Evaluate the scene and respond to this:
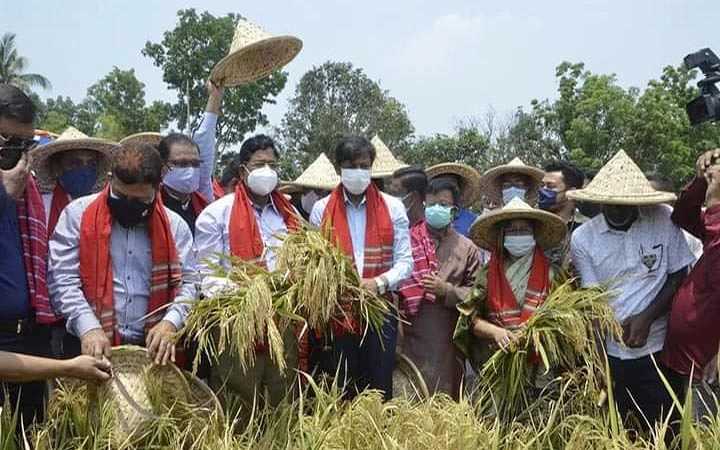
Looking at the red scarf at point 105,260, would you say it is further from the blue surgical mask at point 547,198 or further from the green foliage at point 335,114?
the green foliage at point 335,114

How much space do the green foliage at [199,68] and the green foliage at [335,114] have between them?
1.72 meters

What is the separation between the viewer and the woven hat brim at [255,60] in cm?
425

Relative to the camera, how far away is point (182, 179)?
164 inches

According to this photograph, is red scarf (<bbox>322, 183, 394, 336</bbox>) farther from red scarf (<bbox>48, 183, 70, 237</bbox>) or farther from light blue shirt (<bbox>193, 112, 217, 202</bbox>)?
red scarf (<bbox>48, 183, 70, 237</bbox>)

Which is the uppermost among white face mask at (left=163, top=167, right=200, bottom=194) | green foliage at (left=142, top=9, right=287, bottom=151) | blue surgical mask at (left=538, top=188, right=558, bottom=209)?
green foliage at (left=142, top=9, right=287, bottom=151)

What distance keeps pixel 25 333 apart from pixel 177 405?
30.1 inches

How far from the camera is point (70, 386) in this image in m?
2.93

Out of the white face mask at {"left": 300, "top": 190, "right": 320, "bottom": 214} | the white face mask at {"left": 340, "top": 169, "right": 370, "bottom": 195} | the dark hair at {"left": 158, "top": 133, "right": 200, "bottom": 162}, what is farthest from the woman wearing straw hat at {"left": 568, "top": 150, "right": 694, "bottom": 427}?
the white face mask at {"left": 300, "top": 190, "right": 320, "bottom": 214}

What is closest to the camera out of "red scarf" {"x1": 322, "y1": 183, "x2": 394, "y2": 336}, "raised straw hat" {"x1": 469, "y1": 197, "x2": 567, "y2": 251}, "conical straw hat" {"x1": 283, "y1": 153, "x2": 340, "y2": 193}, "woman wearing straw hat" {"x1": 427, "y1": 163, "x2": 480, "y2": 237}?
"raised straw hat" {"x1": 469, "y1": 197, "x2": 567, "y2": 251}

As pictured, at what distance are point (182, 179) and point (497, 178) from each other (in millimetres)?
3117

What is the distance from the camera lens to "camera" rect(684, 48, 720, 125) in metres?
3.66

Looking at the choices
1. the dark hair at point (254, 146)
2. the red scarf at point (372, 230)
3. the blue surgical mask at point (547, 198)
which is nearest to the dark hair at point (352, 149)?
the red scarf at point (372, 230)

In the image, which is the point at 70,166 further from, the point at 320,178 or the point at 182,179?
the point at 320,178

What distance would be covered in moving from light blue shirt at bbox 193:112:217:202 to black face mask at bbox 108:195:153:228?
1.22 m
